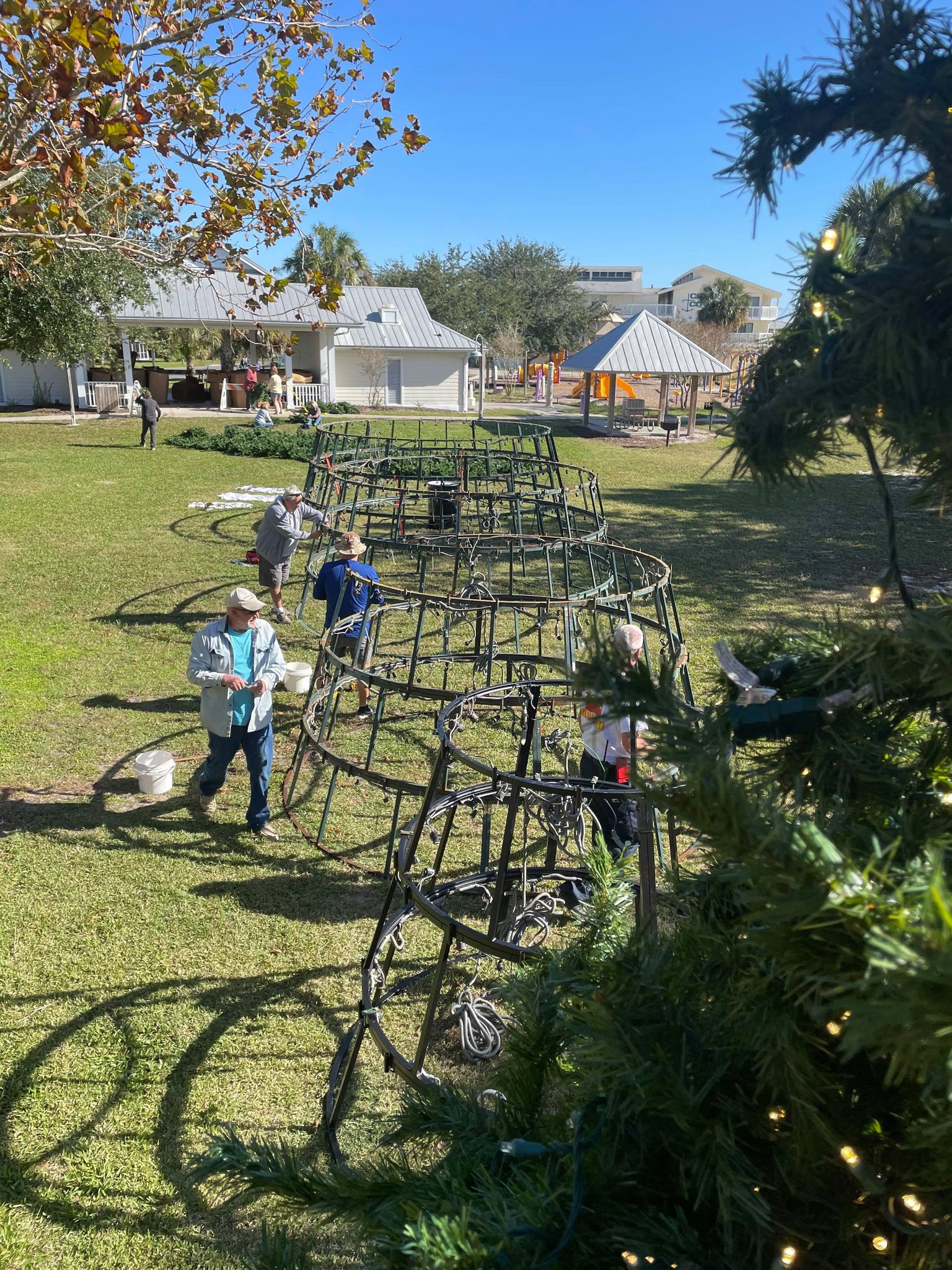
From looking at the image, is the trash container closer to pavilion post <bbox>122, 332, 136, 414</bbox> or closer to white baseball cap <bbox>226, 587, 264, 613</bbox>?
white baseball cap <bbox>226, 587, 264, 613</bbox>

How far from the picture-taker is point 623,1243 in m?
1.18

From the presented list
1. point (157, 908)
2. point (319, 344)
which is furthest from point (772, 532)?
point (319, 344)

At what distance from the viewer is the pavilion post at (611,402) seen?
28.8 metres

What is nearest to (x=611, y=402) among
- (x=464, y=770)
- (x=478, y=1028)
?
(x=464, y=770)

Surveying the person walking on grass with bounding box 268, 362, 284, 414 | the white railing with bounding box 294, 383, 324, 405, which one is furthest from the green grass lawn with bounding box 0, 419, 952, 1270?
the white railing with bounding box 294, 383, 324, 405

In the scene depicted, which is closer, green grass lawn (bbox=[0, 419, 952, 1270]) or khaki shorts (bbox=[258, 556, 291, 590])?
green grass lawn (bbox=[0, 419, 952, 1270])

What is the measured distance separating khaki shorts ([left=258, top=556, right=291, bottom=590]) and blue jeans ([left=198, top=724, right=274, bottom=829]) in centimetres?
433

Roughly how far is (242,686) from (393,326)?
34598 mm

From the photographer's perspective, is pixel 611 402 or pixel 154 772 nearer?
pixel 154 772

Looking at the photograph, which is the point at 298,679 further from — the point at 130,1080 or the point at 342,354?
the point at 342,354

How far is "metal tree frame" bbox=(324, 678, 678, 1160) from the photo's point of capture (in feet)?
8.34

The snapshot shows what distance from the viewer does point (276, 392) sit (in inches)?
1241

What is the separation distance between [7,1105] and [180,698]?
A: 15.4 feet

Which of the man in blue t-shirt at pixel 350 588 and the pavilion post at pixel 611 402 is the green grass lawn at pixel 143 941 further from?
the pavilion post at pixel 611 402
